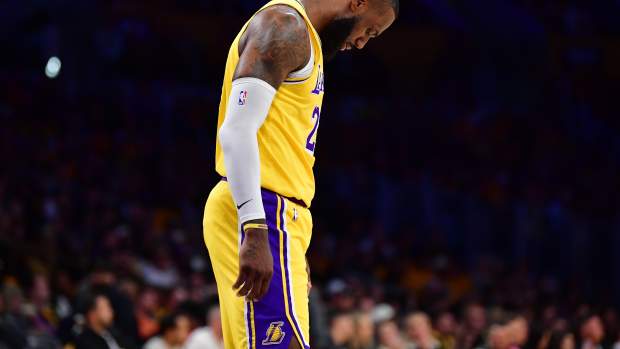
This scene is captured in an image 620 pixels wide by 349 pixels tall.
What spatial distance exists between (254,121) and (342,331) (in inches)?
280

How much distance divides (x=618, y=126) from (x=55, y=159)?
1161 centimetres

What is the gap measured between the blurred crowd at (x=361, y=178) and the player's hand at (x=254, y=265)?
533 centimetres

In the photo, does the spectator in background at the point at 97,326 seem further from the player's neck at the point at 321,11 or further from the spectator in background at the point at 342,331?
the player's neck at the point at 321,11

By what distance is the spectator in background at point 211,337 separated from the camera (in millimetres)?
8750

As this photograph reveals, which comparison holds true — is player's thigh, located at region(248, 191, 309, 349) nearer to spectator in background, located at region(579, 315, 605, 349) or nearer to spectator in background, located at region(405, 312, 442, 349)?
spectator in background, located at region(405, 312, 442, 349)

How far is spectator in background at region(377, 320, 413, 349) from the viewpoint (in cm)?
1062

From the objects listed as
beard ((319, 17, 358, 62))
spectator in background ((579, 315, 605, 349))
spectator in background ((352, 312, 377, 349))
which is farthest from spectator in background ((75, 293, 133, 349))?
beard ((319, 17, 358, 62))

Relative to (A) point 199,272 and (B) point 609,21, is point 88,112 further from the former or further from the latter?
(B) point 609,21

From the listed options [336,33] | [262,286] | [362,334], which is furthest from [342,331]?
[262,286]

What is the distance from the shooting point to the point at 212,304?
9234 mm

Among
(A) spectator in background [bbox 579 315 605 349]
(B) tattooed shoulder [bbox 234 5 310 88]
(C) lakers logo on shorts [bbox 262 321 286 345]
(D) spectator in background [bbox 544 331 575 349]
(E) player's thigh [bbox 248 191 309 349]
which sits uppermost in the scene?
(B) tattooed shoulder [bbox 234 5 310 88]

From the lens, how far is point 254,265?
130 inches

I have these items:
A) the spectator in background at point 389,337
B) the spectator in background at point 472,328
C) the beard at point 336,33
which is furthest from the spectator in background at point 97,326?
the beard at point 336,33

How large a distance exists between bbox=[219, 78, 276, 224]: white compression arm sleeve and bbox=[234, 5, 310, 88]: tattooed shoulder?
42mm
